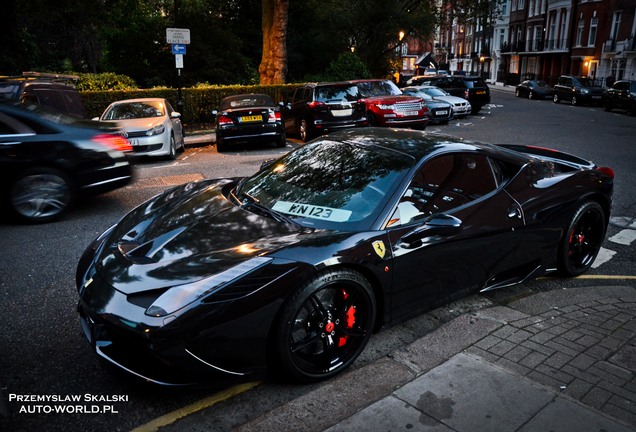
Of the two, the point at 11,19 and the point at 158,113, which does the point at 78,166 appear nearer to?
the point at 158,113

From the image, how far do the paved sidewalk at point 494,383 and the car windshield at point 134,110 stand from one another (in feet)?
32.9

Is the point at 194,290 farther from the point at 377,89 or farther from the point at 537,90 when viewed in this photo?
the point at 537,90

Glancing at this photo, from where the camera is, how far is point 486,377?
3080mm

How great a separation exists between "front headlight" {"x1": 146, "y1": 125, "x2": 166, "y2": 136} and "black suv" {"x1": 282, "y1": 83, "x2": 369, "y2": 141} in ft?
14.2

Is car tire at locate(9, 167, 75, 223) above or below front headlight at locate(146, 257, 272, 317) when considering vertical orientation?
below

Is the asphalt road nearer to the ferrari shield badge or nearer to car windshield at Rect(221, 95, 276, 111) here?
the ferrari shield badge

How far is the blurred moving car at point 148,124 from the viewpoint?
441 inches

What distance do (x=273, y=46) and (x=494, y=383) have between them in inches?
863

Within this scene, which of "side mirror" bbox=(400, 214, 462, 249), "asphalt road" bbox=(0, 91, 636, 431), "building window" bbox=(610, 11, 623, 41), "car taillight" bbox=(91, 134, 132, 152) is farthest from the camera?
"building window" bbox=(610, 11, 623, 41)

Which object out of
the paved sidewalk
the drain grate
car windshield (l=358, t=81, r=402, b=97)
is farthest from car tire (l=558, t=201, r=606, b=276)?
car windshield (l=358, t=81, r=402, b=97)

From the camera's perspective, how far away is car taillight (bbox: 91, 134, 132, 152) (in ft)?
22.8

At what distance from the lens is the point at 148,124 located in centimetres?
1146

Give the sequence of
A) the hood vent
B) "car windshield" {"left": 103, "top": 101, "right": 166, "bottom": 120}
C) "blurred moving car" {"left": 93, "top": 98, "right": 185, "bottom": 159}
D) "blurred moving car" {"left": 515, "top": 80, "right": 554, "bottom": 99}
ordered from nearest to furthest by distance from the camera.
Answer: the hood vent, "blurred moving car" {"left": 93, "top": 98, "right": 185, "bottom": 159}, "car windshield" {"left": 103, "top": 101, "right": 166, "bottom": 120}, "blurred moving car" {"left": 515, "top": 80, "right": 554, "bottom": 99}

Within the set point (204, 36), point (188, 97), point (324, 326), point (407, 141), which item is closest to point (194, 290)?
point (324, 326)
